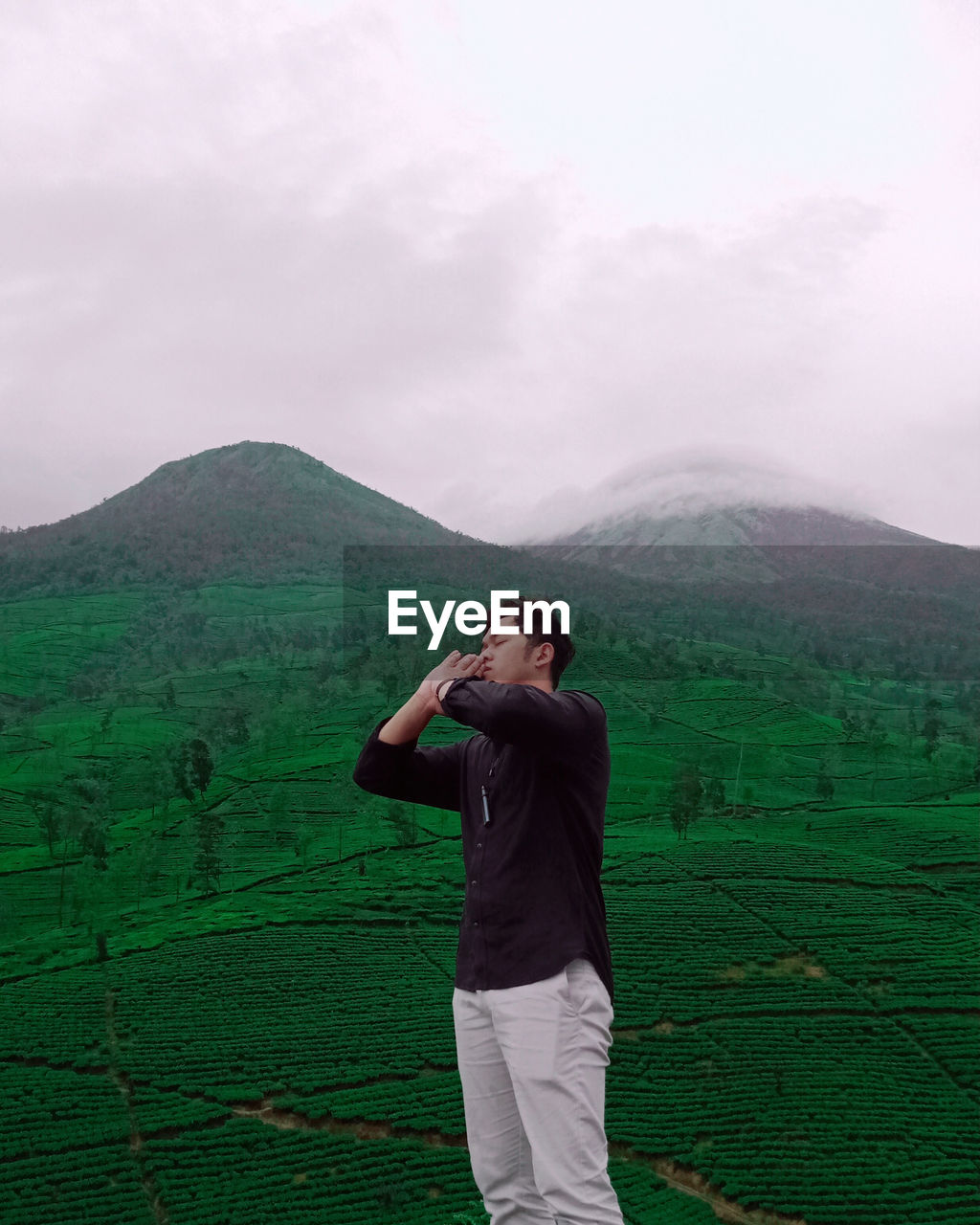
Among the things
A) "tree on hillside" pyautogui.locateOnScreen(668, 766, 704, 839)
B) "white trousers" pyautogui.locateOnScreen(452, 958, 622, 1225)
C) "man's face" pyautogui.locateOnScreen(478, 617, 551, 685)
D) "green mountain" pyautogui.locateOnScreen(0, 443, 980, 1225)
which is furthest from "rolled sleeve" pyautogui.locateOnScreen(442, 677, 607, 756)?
"tree on hillside" pyautogui.locateOnScreen(668, 766, 704, 839)

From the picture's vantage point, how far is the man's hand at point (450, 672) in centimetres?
175

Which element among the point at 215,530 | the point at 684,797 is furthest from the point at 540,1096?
the point at 215,530

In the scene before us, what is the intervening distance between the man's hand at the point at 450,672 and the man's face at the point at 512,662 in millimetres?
52

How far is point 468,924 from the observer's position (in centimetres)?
175

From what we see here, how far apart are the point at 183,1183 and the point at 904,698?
16223 mm

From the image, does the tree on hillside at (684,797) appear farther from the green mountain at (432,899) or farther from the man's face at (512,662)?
the man's face at (512,662)

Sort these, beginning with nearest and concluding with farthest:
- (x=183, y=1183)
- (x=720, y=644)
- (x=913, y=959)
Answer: (x=183, y=1183) < (x=913, y=959) < (x=720, y=644)

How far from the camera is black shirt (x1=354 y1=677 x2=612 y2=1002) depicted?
161 cm

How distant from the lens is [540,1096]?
151 cm

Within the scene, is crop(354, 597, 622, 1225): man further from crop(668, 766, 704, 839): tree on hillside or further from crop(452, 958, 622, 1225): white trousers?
crop(668, 766, 704, 839): tree on hillside

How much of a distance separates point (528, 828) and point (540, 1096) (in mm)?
446

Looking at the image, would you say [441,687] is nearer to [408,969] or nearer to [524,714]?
[524,714]

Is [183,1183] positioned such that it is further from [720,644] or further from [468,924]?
[720,644]

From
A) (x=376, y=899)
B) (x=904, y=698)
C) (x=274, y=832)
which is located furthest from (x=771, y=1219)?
(x=904, y=698)
